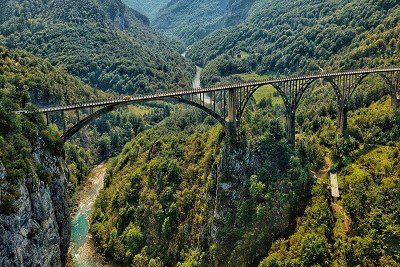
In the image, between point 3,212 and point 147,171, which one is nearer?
point 3,212

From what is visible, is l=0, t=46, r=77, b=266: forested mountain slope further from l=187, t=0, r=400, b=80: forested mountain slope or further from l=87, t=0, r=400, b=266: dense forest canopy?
l=187, t=0, r=400, b=80: forested mountain slope

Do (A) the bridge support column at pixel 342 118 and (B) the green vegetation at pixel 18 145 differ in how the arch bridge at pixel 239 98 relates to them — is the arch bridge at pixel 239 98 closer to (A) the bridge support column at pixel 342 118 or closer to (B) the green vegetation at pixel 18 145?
(A) the bridge support column at pixel 342 118

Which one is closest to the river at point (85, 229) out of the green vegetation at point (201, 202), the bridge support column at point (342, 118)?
the green vegetation at point (201, 202)

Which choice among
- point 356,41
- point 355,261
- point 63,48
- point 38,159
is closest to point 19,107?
point 38,159

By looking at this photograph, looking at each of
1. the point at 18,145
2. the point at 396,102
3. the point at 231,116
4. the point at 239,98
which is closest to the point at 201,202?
the point at 231,116

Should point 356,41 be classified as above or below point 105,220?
above

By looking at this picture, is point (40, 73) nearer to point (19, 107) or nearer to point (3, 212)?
point (19, 107)

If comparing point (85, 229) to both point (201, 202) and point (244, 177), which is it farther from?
point (244, 177)
